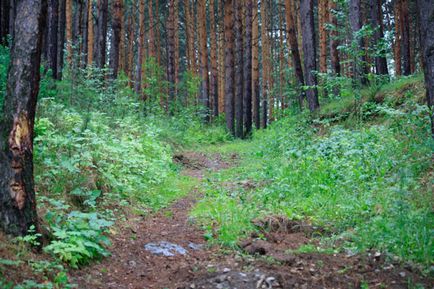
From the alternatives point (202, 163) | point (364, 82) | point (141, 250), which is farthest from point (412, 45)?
point (141, 250)

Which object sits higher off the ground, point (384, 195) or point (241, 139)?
point (241, 139)

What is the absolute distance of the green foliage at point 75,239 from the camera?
391 cm

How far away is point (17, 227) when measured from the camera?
3.78 metres

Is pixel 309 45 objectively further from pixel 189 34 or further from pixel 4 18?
pixel 189 34

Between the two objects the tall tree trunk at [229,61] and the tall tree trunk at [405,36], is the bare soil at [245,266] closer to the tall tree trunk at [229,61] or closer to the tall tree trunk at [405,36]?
the tall tree trunk at [229,61]

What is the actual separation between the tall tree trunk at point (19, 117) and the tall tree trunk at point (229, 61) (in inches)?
655

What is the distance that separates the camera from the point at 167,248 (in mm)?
4887

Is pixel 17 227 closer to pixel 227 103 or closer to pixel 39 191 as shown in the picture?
pixel 39 191

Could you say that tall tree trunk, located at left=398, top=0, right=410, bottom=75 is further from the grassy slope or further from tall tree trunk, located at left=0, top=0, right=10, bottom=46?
tall tree trunk, located at left=0, top=0, right=10, bottom=46

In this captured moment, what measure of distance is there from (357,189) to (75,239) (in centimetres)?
396

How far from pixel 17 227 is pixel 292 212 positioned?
11.6ft

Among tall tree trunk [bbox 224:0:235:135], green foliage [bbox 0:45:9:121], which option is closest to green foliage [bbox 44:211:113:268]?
green foliage [bbox 0:45:9:121]

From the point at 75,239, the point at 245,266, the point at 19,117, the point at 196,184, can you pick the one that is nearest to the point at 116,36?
the point at 196,184

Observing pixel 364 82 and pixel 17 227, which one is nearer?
pixel 17 227
